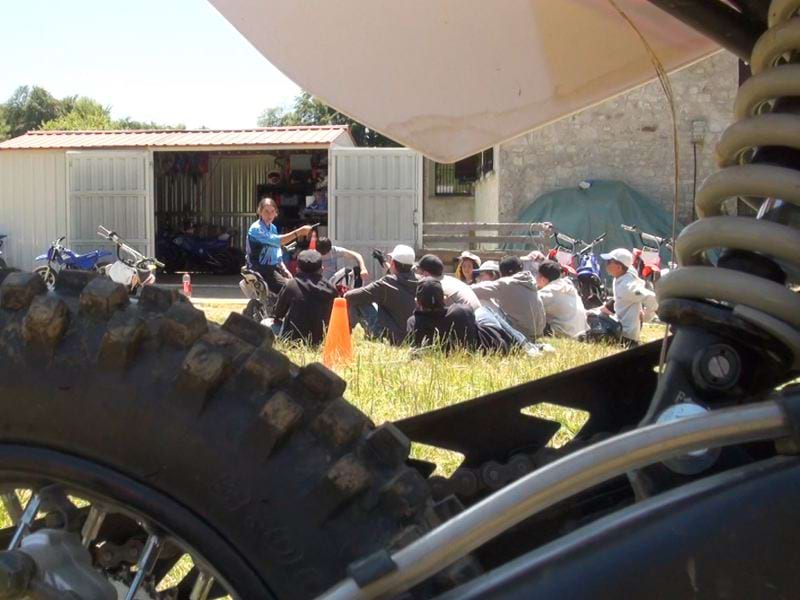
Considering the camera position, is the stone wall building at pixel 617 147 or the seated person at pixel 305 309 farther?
the stone wall building at pixel 617 147

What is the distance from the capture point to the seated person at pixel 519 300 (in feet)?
38.3

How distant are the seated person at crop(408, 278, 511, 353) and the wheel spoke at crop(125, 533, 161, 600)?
27.4ft

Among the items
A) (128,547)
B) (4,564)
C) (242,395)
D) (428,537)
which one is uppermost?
(242,395)

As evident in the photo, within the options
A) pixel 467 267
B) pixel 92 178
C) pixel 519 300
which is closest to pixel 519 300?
pixel 519 300

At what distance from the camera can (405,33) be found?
7.06 feet

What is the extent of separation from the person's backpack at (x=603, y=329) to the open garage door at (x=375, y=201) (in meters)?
9.11

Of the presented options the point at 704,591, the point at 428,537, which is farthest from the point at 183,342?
the point at 704,591

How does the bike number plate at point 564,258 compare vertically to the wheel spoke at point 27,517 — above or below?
below

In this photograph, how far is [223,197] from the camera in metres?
31.0

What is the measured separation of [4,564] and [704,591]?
0.87m

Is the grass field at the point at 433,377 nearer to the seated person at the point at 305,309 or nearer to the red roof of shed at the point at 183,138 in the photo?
the seated person at the point at 305,309

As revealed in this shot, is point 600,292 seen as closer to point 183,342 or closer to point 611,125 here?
point 611,125

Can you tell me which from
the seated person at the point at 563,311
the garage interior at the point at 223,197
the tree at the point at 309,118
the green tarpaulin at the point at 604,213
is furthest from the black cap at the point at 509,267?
the tree at the point at 309,118

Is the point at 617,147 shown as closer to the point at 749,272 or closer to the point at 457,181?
the point at 457,181
